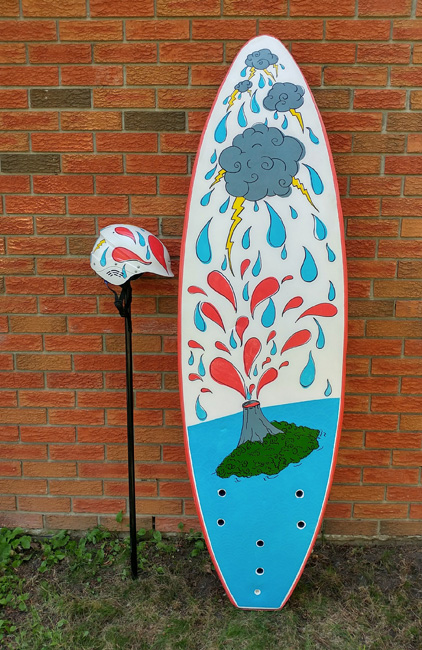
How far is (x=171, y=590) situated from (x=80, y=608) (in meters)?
0.37

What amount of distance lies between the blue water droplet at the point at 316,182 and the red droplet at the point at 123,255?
0.72 metres

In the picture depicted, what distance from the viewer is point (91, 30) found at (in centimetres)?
215

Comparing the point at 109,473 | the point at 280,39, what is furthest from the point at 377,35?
the point at 109,473

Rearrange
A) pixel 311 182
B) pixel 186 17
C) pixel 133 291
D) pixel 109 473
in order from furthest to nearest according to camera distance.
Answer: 1. pixel 109 473
2. pixel 133 291
3. pixel 186 17
4. pixel 311 182

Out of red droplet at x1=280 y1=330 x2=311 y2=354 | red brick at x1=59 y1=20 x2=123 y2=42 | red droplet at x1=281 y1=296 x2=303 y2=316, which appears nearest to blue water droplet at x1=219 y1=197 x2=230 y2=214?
red droplet at x1=281 y1=296 x2=303 y2=316

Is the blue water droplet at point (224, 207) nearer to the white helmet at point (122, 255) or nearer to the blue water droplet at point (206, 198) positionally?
the blue water droplet at point (206, 198)

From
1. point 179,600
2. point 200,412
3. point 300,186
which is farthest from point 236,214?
point 179,600

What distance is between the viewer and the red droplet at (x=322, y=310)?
2047 mm

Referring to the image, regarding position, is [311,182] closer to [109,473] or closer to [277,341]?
[277,341]

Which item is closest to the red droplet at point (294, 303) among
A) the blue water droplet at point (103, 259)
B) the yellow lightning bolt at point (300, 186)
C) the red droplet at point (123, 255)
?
the yellow lightning bolt at point (300, 186)

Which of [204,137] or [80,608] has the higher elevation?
[204,137]

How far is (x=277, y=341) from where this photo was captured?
6.80ft

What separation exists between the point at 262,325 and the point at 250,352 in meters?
0.12

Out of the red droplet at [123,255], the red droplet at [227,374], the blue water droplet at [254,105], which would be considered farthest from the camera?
the red droplet at [227,374]
